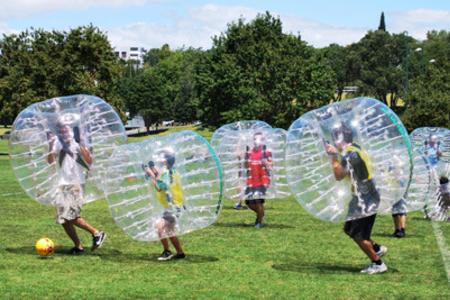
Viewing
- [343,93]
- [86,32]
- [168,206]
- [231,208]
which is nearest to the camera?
[168,206]

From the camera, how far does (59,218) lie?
11.9 m

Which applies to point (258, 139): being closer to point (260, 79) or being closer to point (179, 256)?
point (179, 256)

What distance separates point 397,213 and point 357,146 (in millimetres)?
4464

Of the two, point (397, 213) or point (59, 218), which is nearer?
point (59, 218)

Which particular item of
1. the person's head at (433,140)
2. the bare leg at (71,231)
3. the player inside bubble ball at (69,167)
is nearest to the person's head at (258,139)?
the person's head at (433,140)

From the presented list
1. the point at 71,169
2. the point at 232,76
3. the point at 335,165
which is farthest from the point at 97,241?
the point at 232,76

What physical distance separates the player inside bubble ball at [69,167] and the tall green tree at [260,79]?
42.3 m

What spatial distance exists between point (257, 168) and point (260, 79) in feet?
134

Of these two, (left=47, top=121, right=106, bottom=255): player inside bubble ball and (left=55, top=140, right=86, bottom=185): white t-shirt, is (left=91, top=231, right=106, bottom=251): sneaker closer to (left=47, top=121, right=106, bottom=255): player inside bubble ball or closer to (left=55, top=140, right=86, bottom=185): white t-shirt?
(left=47, top=121, right=106, bottom=255): player inside bubble ball

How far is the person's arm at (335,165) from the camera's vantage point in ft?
33.2

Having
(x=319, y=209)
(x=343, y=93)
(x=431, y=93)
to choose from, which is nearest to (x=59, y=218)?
(x=319, y=209)

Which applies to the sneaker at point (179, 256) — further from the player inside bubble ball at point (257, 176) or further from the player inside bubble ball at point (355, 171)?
the player inside bubble ball at point (257, 176)

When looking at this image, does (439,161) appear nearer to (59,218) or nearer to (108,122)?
(108,122)

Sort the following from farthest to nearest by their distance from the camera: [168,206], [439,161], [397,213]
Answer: [439,161], [397,213], [168,206]
